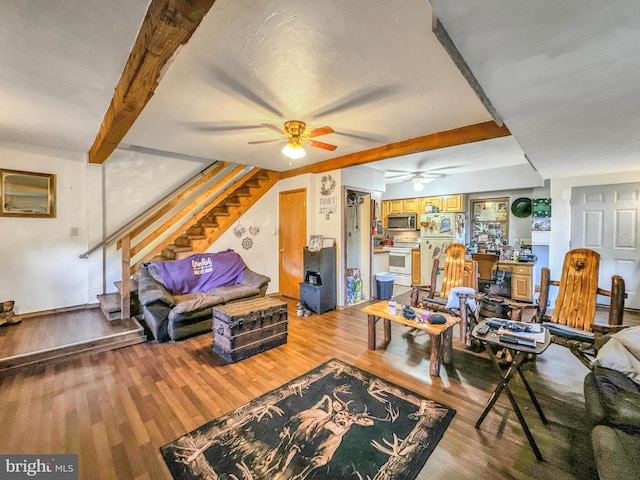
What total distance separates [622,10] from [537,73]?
1.62 ft

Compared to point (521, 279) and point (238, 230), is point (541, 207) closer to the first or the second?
point (521, 279)

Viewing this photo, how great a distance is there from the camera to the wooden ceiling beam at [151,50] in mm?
1282

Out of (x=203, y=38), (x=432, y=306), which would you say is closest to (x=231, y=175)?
(x=203, y=38)

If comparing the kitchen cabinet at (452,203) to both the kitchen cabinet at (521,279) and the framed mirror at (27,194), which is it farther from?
the framed mirror at (27,194)

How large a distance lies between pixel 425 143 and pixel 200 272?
369cm

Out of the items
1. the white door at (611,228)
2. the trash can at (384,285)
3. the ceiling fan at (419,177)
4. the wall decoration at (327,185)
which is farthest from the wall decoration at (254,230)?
the white door at (611,228)

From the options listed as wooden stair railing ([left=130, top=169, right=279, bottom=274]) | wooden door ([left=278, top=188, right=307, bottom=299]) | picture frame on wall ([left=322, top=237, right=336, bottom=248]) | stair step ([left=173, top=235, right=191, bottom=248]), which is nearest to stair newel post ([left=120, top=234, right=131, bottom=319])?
wooden stair railing ([left=130, top=169, right=279, bottom=274])

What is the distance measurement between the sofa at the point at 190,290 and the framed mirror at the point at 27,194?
5.05 ft

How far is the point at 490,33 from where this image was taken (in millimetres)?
1296

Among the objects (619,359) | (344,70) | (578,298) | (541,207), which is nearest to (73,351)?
(344,70)

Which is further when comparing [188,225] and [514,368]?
[188,225]

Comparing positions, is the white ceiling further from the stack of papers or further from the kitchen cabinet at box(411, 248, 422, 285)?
the kitchen cabinet at box(411, 248, 422, 285)

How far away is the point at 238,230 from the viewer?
16.8ft

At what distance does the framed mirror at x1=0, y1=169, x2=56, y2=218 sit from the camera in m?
3.46
